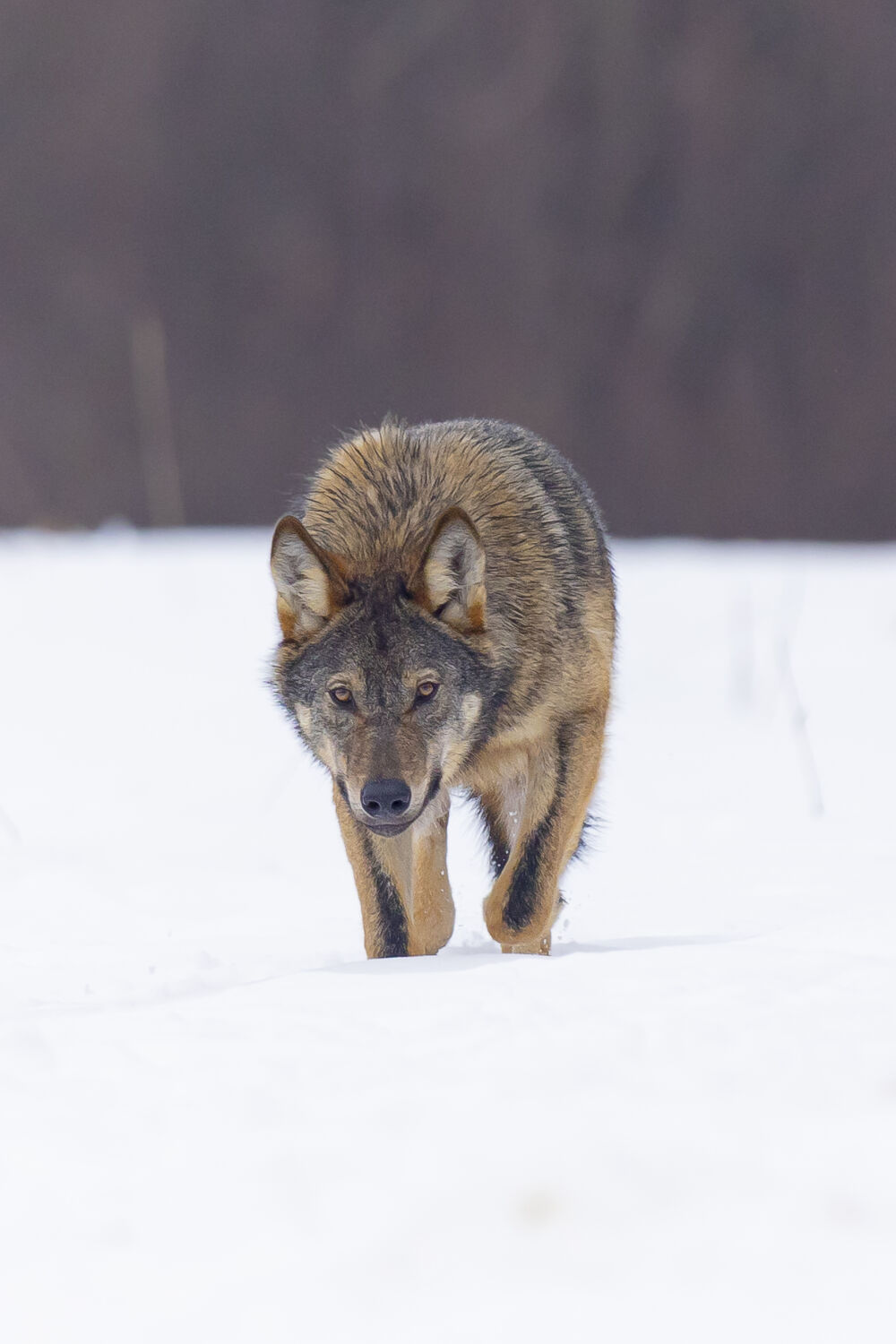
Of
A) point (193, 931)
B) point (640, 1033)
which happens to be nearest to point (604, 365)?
point (193, 931)

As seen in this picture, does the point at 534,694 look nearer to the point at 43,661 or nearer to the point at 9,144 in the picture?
the point at 43,661

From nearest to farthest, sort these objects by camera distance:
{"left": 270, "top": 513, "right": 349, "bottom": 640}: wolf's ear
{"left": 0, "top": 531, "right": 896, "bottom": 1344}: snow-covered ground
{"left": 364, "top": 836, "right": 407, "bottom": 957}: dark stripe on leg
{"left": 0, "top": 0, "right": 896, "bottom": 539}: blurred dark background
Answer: {"left": 0, "top": 531, "right": 896, "bottom": 1344}: snow-covered ground, {"left": 270, "top": 513, "right": 349, "bottom": 640}: wolf's ear, {"left": 364, "top": 836, "right": 407, "bottom": 957}: dark stripe on leg, {"left": 0, "top": 0, "right": 896, "bottom": 539}: blurred dark background

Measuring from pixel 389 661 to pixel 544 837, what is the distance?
87 centimetres

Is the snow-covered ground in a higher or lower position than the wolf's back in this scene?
lower

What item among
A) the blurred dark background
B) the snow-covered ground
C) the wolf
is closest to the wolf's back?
the wolf

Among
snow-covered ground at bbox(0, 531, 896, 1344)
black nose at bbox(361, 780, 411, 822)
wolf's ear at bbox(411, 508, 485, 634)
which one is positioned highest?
wolf's ear at bbox(411, 508, 485, 634)

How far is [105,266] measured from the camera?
1233cm

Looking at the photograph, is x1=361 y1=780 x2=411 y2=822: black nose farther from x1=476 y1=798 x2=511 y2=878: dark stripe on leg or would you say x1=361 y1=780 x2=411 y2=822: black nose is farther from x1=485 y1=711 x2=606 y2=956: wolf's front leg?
x1=476 y1=798 x2=511 y2=878: dark stripe on leg

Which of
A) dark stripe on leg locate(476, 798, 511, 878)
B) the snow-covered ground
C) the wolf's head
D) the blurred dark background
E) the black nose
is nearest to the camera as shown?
the snow-covered ground

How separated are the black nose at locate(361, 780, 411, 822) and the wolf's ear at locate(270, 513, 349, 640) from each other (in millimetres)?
570

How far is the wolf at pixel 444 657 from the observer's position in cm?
393

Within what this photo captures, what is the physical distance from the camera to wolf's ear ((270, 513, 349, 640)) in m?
3.97

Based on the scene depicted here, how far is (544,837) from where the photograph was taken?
14.7ft

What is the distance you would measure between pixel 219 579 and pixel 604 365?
3.80 m
